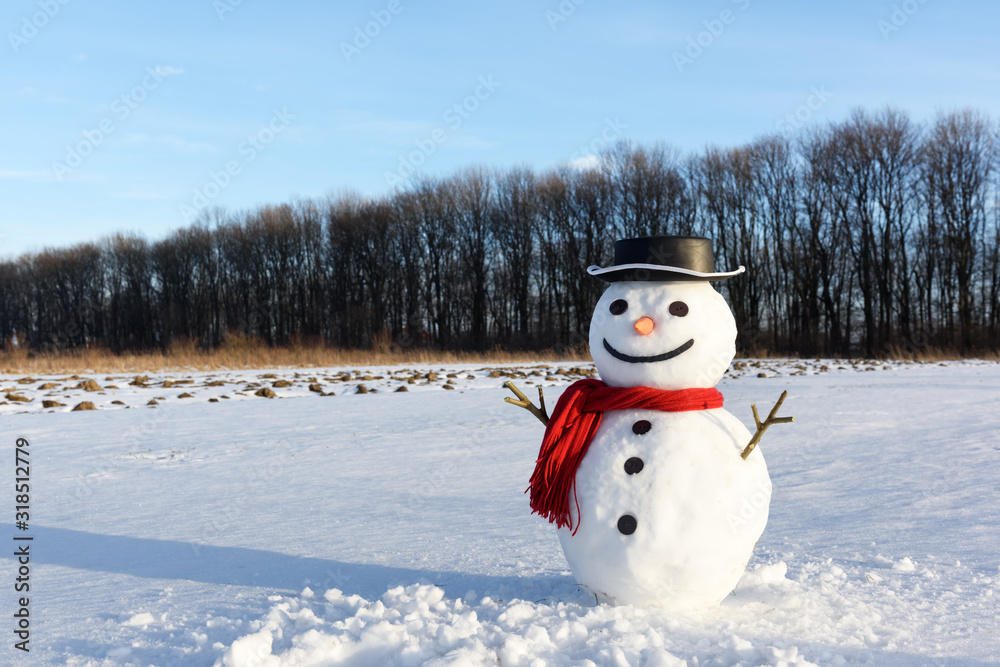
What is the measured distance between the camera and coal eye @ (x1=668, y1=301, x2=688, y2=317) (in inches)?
127

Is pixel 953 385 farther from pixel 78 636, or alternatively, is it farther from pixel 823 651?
pixel 78 636

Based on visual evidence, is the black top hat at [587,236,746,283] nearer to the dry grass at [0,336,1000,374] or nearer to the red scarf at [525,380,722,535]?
the red scarf at [525,380,722,535]

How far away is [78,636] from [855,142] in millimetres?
32871

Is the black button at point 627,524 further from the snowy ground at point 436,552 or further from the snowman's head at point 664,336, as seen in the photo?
the snowman's head at point 664,336

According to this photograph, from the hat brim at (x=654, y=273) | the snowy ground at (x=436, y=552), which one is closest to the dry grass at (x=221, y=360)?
the snowy ground at (x=436, y=552)

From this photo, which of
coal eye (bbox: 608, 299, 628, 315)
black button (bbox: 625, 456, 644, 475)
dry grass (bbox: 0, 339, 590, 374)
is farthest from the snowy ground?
dry grass (bbox: 0, 339, 590, 374)

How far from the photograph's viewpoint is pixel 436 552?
4.34 meters

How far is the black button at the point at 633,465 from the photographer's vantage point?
306cm

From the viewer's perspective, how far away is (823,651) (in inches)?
108

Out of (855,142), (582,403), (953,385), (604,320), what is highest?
(855,142)

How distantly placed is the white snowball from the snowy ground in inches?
6.5

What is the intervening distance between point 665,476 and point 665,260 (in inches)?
39.4

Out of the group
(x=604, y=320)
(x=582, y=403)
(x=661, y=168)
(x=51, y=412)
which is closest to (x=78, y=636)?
(x=582, y=403)

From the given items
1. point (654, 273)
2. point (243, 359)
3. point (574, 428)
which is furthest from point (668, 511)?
point (243, 359)
